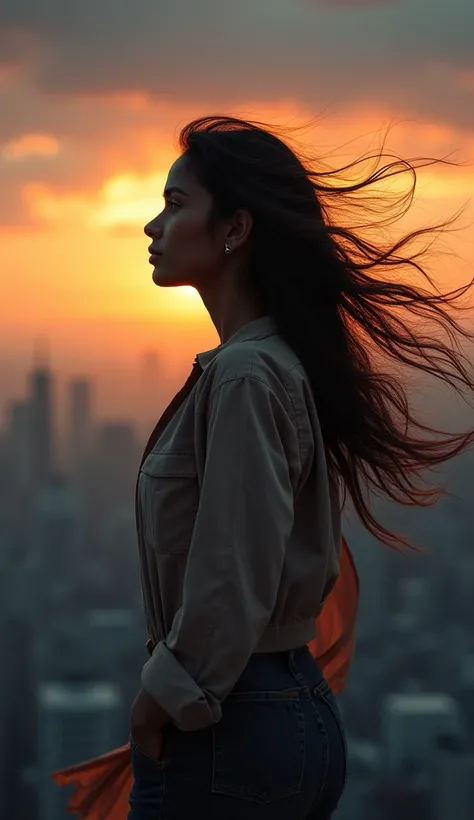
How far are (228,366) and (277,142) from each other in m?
0.26

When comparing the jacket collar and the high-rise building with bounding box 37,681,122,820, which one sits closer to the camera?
the jacket collar

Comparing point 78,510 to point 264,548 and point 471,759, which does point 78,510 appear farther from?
point 264,548

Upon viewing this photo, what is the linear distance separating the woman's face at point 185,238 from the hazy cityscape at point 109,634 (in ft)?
5.25

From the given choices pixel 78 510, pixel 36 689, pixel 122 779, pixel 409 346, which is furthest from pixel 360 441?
pixel 78 510

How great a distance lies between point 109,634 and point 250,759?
373 centimetres

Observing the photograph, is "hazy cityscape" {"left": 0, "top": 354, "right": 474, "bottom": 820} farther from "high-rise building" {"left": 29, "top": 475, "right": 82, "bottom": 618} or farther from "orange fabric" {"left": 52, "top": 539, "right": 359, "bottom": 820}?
"orange fabric" {"left": 52, "top": 539, "right": 359, "bottom": 820}

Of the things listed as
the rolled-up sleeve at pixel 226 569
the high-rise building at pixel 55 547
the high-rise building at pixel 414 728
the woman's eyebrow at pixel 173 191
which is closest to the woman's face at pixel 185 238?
the woman's eyebrow at pixel 173 191

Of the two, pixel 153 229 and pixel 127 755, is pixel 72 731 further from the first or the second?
pixel 153 229

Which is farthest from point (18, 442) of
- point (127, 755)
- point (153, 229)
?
point (153, 229)

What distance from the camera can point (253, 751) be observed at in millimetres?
1174

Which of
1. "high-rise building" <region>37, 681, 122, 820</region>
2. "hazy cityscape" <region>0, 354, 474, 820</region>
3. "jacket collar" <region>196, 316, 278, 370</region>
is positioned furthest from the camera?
"hazy cityscape" <region>0, 354, 474, 820</region>

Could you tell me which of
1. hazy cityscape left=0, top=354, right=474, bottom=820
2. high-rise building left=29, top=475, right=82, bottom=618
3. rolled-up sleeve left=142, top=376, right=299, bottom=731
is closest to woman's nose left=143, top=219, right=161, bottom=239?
rolled-up sleeve left=142, top=376, right=299, bottom=731

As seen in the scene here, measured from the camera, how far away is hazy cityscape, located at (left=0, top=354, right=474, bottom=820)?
3.85m

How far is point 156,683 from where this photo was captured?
1.15 metres
